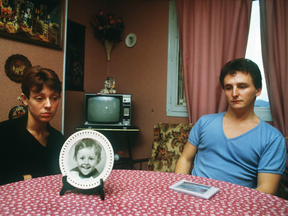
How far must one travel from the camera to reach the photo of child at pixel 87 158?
756mm

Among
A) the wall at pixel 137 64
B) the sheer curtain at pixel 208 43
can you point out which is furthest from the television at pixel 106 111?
the sheer curtain at pixel 208 43

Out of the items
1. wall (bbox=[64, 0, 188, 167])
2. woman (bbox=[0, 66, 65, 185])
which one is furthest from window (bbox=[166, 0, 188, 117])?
woman (bbox=[0, 66, 65, 185])

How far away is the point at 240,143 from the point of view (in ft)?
3.96

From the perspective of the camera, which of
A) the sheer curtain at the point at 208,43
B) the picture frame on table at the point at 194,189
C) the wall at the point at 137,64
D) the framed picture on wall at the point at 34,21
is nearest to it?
the picture frame on table at the point at 194,189

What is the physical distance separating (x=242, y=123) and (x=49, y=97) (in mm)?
1134

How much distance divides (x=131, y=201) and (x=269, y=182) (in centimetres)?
77

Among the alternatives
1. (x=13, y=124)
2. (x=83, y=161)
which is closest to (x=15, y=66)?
(x=13, y=124)

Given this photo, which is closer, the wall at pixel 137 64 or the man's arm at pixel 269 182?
the man's arm at pixel 269 182

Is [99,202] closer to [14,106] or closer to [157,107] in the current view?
[14,106]

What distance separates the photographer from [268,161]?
43.1 inches

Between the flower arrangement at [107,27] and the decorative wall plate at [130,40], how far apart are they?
0.43 feet

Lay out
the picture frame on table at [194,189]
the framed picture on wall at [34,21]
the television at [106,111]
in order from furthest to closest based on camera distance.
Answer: the television at [106,111] < the framed picture on wall at [34,21] < the picture frame on table at [194,189]

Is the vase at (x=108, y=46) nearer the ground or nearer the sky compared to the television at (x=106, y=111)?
nearer the sky

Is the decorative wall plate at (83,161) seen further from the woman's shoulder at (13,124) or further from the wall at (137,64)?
the wall at (137,64)
